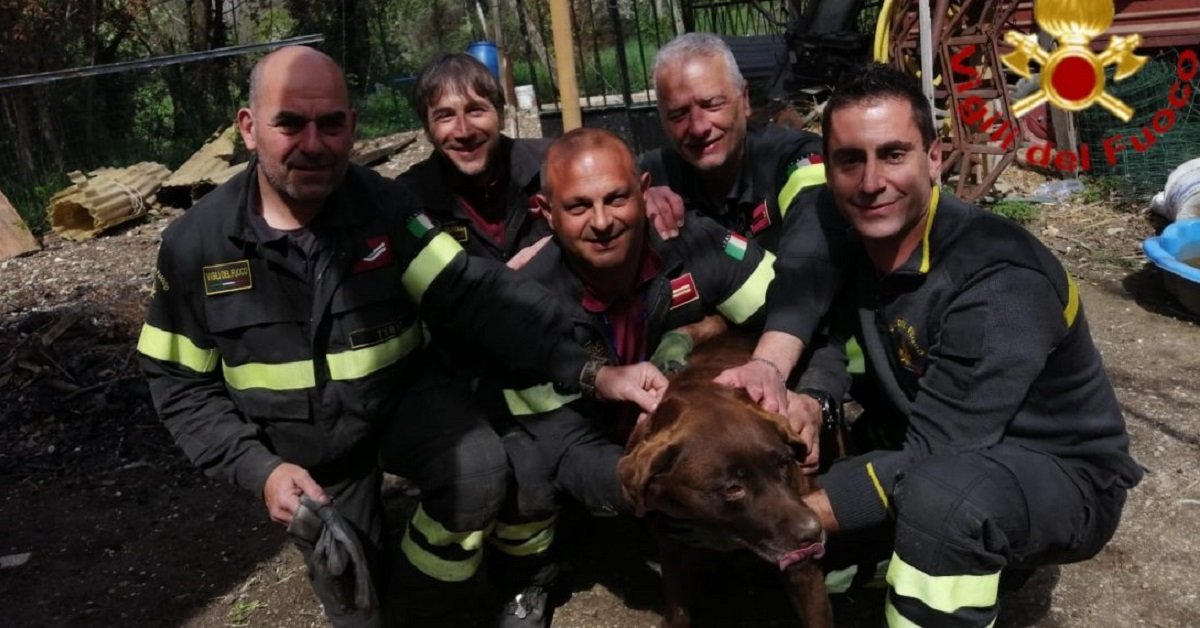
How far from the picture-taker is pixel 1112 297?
21.1 feet

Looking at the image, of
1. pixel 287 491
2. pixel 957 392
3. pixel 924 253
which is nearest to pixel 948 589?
pixel 957 392

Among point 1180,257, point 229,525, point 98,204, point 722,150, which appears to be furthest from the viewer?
point 98,204

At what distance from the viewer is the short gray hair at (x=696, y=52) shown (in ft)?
13.3

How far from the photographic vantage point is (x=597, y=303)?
3439mm

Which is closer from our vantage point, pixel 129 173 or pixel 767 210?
pixel 767 210

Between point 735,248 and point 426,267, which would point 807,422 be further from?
point 426,267

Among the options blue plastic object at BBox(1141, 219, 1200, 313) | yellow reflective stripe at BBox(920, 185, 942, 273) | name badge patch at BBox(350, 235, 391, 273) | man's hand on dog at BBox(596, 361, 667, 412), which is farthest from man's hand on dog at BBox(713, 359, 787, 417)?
blue plastic object at BBox(1141, 219, 1200, 313)

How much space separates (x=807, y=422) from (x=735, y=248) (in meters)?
0.83

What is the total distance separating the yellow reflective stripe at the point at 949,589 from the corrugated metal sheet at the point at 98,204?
9.62 meters

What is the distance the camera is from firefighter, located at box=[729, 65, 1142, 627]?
2631 millimetres

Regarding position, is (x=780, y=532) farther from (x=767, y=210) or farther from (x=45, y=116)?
(x=45, y=116)

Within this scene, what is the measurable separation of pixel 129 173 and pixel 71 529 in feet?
24.2

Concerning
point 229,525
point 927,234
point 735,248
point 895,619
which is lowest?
point 229,525

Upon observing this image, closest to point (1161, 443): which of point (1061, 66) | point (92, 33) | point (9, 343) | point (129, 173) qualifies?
point (1061, 66)
